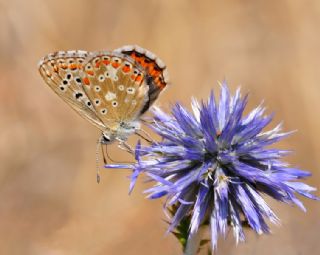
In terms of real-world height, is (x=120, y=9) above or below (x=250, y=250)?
above

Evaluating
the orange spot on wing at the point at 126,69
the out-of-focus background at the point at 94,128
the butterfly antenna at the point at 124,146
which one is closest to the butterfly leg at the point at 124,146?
the butterfly antenna at the point at 124,146

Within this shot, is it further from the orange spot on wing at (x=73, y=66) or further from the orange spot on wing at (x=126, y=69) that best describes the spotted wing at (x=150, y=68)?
the orange spot on wing at (x=73, y=66)

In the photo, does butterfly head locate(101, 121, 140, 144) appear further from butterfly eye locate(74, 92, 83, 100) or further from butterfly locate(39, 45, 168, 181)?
butterfly eye locate(74, 92, 83, 100)

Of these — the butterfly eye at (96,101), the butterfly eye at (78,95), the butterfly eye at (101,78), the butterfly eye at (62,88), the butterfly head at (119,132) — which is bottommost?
the butterfly head at (119,132)

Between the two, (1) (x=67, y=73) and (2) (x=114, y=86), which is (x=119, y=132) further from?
(1) (x=67, y=73)

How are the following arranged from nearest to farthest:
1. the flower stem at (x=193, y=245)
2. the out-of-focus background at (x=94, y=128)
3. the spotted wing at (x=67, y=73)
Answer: the flower stem at (x=193, y=245)
the spotted wing at (x=67, y=73)
the out-of-focus background at (x=94, y=128)

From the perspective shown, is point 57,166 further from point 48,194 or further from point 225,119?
point 225,119

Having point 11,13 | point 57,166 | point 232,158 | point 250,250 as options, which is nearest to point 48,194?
point 57,166
